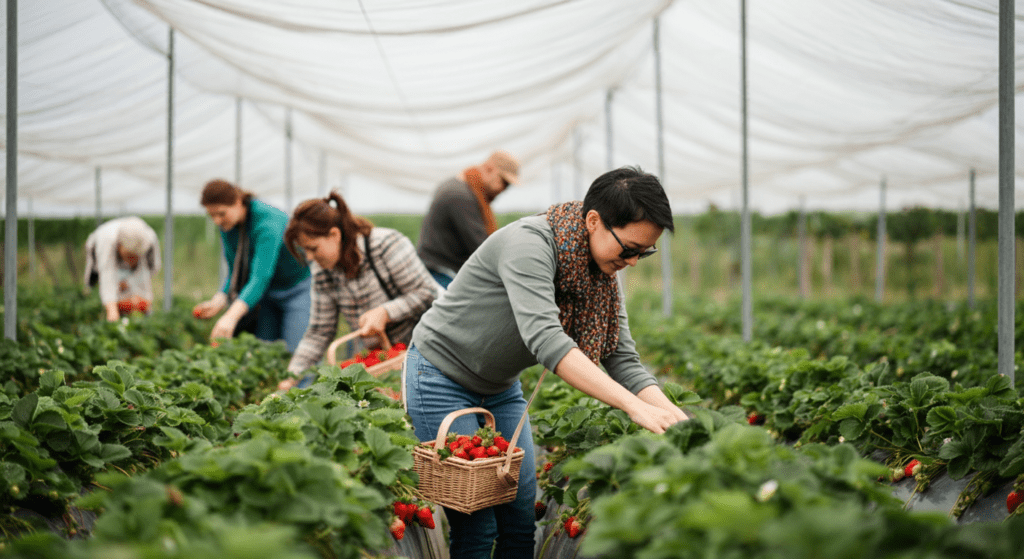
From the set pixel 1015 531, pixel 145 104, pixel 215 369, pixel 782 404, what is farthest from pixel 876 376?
pixel 145 104

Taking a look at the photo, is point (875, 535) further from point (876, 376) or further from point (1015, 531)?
point (876, 376)

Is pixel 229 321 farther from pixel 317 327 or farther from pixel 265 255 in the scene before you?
pixel 317 327

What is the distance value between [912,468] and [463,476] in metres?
1.52

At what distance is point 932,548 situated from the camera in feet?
3.86

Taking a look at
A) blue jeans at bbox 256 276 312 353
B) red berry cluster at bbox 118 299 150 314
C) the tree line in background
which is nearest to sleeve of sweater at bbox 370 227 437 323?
blue jeans at bbox 256 276 312 353

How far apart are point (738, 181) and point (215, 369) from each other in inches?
370

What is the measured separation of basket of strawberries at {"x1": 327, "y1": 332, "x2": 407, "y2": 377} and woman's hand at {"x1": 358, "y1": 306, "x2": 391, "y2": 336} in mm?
53

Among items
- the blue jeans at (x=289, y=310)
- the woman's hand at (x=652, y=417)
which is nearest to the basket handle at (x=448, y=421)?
the woman's hand at (x=652, y=417)

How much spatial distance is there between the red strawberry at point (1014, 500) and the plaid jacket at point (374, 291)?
239 centimetres

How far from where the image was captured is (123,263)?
655 centimetres

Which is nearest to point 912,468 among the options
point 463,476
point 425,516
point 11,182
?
point 463,476

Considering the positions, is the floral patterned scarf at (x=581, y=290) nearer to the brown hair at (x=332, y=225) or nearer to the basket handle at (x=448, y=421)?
the basket handle at (x=448, y=421)

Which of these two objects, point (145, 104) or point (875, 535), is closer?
point (875, 535)

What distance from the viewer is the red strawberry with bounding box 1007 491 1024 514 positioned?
2057 mm
